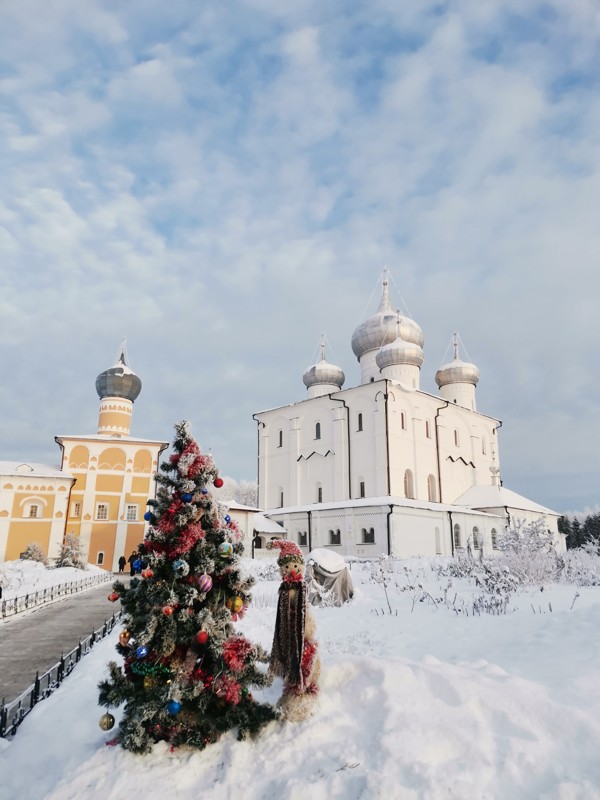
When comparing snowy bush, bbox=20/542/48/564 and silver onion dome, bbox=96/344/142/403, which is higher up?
silver onion dome, bbox=96/344/142/403

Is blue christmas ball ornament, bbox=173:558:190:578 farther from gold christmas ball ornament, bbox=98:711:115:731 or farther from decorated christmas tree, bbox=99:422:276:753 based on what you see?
gold christmas ball ornament, bbox=98:711:115:731

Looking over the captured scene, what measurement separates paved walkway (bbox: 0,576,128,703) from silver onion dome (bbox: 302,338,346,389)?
2495cm

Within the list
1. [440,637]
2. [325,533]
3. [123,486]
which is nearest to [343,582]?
[440,637]

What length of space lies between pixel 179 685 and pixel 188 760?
584 mm

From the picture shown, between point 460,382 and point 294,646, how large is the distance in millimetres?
39451

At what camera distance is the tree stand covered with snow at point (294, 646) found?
5.10 metres

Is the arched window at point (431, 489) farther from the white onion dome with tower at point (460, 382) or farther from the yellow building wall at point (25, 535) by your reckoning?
the yellow building wall at point (25, 535)

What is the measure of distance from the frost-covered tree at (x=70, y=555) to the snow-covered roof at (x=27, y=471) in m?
3.98

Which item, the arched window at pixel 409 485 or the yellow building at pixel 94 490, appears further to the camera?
the arched window at pixel 409 485

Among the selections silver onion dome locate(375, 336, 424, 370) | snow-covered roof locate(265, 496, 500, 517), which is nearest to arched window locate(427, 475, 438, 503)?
snow-covered roof locate(265, 496, 500, 517)

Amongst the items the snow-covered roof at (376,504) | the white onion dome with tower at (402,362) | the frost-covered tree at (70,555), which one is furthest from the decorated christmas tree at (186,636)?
the white onion dome with tower at (402,362)

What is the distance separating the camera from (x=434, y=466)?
36875 mm

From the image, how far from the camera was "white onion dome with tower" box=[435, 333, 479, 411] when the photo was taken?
1670 inches

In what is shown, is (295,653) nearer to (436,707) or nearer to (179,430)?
(436,707)
